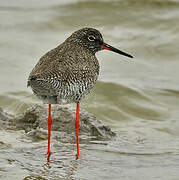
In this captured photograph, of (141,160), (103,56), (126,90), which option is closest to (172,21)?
(103,56)

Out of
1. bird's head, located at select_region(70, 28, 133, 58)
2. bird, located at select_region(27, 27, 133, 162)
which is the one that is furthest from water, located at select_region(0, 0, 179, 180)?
bird's head, located at select_region(70, 28, 133, 58)

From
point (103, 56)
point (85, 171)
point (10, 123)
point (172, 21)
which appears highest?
point (172, 21)

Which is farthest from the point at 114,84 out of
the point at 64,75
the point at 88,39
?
the point at 64,75

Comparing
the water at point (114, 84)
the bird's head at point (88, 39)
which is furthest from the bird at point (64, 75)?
the water at point (114, 84)

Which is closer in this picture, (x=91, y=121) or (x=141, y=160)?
(x=141, y=160)

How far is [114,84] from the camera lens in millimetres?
11312

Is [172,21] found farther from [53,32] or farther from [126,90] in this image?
[126,90]

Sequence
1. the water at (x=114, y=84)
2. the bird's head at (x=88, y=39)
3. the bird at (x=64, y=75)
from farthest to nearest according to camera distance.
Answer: the bird's head at (x=88, y=39) < the water at (x=114, y=84) < the bird at (x=64, y=75)

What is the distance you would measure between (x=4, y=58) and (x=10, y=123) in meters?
4.20

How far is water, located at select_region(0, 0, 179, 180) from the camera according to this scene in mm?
6858

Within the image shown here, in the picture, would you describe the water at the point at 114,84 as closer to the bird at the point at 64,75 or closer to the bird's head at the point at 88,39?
the bird at the point at 64,75

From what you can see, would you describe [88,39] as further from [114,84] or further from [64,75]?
[114,84]

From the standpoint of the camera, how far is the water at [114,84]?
686cm

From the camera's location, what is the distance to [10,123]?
8.52 m
